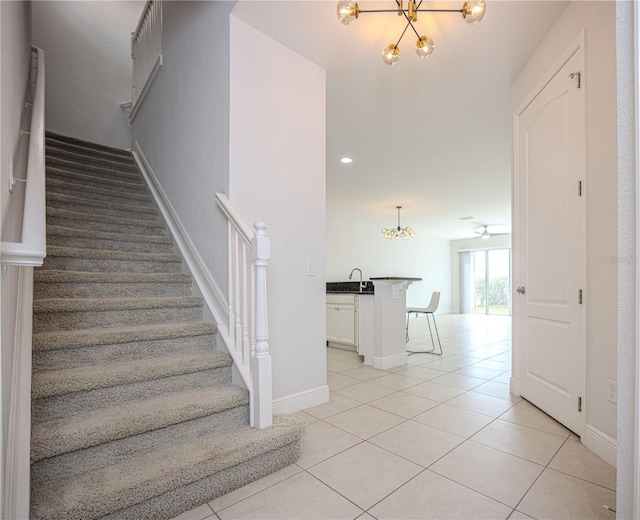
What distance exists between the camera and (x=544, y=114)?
2502mm

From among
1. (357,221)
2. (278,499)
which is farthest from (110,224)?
(357,221)

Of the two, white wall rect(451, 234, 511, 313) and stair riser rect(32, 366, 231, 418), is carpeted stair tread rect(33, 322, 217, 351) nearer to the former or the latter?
stair riser rect(32, 366, 231, 418)

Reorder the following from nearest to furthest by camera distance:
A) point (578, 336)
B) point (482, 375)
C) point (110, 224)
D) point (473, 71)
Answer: point (578, 336), point (473, 71), point (110, 224), point (482, 375)

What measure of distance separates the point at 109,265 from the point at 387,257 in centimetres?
842

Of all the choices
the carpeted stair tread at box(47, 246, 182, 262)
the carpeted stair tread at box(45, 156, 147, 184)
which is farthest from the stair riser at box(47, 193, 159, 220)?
the carpeted stair tread at box(47, 246, 182, 262)

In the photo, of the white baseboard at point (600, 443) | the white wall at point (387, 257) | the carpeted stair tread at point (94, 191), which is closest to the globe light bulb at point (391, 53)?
the white baseboard at point (600, 443)

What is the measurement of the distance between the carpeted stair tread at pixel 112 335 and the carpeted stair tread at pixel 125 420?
1.32 ft

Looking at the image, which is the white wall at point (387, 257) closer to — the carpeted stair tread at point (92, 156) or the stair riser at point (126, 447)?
the carpeted stair tread at point (92, 156)

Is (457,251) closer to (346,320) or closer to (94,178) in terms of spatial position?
(346,320)

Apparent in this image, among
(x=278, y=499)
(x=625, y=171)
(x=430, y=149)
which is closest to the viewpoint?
(x=625, y=171)

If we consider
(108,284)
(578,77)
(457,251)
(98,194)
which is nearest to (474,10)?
(578,77)

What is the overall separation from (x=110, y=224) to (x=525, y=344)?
3654 millimetres

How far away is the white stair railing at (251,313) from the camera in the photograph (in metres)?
1.88

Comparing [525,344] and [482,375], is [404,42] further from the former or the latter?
[482,375]
